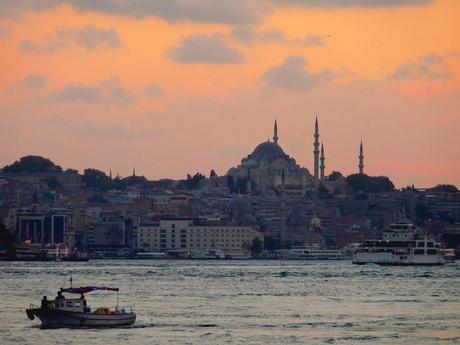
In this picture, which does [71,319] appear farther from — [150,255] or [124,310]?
[150,255]

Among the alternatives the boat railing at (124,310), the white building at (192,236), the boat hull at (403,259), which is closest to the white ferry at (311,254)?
the white building at (192,236)

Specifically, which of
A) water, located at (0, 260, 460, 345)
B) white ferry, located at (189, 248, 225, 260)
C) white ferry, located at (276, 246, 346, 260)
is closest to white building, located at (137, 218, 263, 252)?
white ferry, located at (189, 248, 225, 260)

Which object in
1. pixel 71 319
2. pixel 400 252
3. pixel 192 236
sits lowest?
pixel 71 319

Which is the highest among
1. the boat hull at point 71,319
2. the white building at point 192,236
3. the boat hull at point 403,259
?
the white building at point 192,236

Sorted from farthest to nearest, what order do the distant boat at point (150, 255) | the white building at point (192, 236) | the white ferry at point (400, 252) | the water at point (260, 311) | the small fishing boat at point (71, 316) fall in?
the white building at point (192, 236)
the distant boat at point (150, 255)
the white ferry at point (400, 252)
the small fishing boat at point (71, 316)
the water at point (260, 311)

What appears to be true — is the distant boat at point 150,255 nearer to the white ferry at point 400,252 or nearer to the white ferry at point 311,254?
the white ferry at point 311,254

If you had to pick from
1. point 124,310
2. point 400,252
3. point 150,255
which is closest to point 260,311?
point 124,310

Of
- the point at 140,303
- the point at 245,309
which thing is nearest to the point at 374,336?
the point at 245,309
